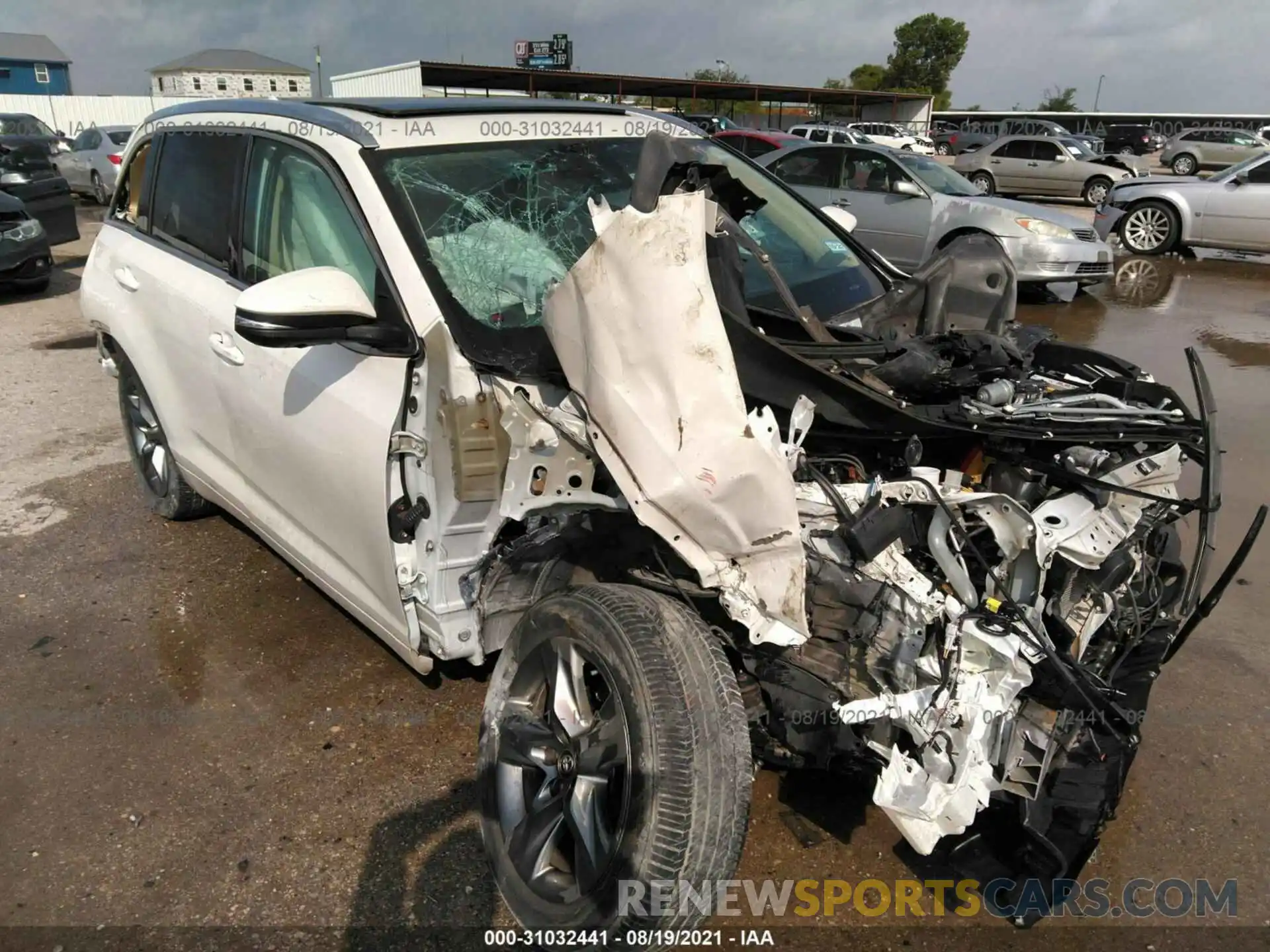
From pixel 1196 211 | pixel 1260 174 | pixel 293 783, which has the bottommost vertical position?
pixel 293 783

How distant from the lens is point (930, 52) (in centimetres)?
7838

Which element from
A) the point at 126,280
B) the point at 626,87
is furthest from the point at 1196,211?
the point at 626,87

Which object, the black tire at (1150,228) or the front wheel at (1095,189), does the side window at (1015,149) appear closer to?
the front wheel at (1095,189)

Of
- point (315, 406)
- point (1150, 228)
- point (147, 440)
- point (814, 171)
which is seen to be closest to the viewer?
point (315, 406)

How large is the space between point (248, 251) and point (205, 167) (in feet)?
2.10

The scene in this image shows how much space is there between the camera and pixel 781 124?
1801 inches

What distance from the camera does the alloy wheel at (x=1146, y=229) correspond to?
512 inches

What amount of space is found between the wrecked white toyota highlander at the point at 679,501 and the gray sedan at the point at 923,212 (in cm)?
690

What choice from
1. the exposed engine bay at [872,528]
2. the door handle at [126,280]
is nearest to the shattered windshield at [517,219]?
the exposed engine bay at [872,528]

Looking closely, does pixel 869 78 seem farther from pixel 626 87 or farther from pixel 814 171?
pixel 814 171

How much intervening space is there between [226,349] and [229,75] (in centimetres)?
7668

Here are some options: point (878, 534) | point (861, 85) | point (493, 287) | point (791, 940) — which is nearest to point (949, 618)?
point (878, 534)

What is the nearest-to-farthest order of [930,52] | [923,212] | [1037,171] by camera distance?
[923,212]
[1037,171]
[930,52]

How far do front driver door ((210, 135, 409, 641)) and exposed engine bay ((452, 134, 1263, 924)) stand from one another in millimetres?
400
